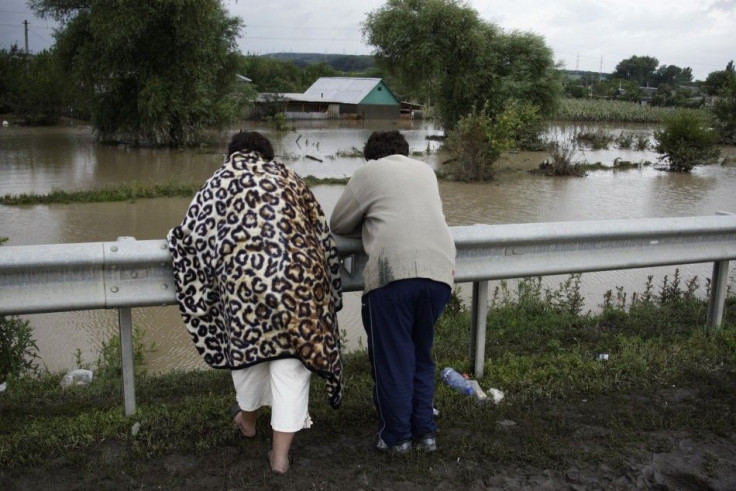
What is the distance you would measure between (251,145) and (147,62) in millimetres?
26373

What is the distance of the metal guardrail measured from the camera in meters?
3.70

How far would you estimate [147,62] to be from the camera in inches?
1104

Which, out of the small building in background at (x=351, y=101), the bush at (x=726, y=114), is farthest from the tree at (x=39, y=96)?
the bush at (x=726, y=114)

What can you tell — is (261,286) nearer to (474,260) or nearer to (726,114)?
(474,260)

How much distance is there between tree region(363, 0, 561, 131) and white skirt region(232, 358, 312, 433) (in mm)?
30338

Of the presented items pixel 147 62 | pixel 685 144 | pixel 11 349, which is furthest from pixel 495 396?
pixel 147 62

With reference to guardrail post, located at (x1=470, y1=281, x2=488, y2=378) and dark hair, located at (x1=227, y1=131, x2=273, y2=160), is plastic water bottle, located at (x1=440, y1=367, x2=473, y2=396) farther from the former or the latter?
dark hair, located at (x1=227, y1=131, x2=273, y2=160)

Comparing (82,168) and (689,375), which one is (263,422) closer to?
(689,375)

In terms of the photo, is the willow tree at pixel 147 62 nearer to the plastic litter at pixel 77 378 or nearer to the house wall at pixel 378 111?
the plastic litter at pixel 77 378

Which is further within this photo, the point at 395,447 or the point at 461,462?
the point at 395,447

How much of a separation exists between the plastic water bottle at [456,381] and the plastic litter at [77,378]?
252 centimetres

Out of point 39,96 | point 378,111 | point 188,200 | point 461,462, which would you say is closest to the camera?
point 461,462

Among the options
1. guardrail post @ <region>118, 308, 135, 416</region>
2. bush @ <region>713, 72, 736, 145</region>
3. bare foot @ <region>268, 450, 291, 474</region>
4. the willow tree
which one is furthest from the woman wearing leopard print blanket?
bush @ <region>713, 72, 736, 145</region>

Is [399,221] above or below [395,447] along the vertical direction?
above
